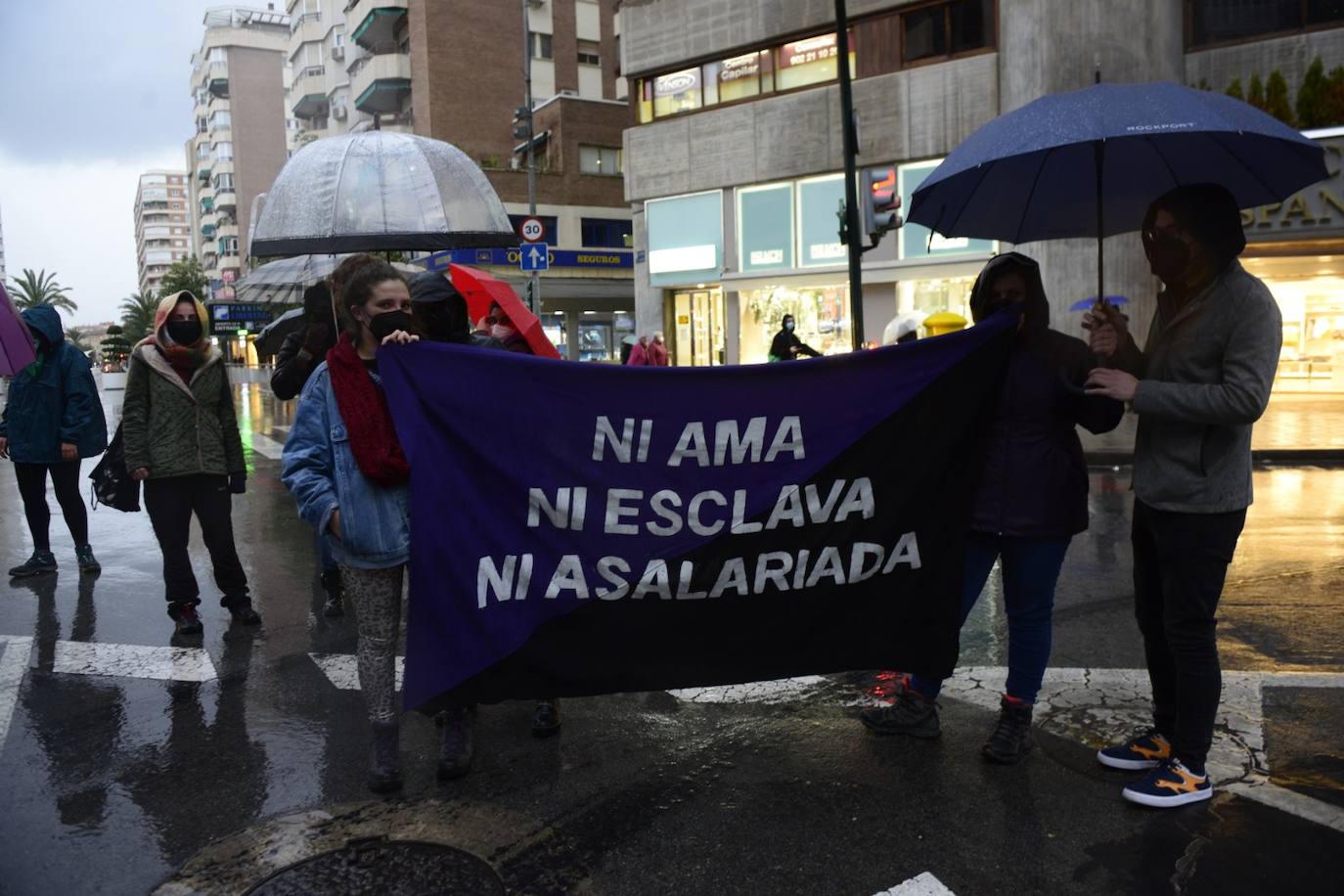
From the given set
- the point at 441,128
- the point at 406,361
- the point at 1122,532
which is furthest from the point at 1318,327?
the point at 441,128

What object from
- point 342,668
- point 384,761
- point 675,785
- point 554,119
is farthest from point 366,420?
point 554,119

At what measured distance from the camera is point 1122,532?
28.9 feet

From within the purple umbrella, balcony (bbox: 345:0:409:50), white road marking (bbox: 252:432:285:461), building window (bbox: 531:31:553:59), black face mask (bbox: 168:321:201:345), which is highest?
balcony (bbox: 345:0:409:50)

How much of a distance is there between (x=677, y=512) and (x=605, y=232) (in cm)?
4307

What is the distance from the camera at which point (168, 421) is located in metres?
6.22

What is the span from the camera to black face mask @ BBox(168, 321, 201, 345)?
20.3 feet

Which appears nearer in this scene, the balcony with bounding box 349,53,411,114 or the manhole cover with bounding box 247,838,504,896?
the manhole cover with bounding box 247,838,504,896

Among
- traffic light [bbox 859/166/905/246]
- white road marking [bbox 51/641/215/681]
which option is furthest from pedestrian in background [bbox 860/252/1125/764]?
traffic light [bbox 859/166/905/246]

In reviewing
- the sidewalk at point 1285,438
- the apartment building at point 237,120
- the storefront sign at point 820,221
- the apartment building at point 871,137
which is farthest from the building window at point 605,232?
the apartment building at point 237,120

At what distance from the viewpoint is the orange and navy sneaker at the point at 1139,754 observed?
3.86 metres

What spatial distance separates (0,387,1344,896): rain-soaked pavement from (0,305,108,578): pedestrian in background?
2233mm

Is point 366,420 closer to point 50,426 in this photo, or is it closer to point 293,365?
point 293,365

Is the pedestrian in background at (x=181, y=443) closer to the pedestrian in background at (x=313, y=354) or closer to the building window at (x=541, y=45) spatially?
the pedestrian in background at (x=313, y=354)

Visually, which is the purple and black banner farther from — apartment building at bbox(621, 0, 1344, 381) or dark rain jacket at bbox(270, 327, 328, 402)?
apartment building at bbox(621, 0, 1344, 381)
